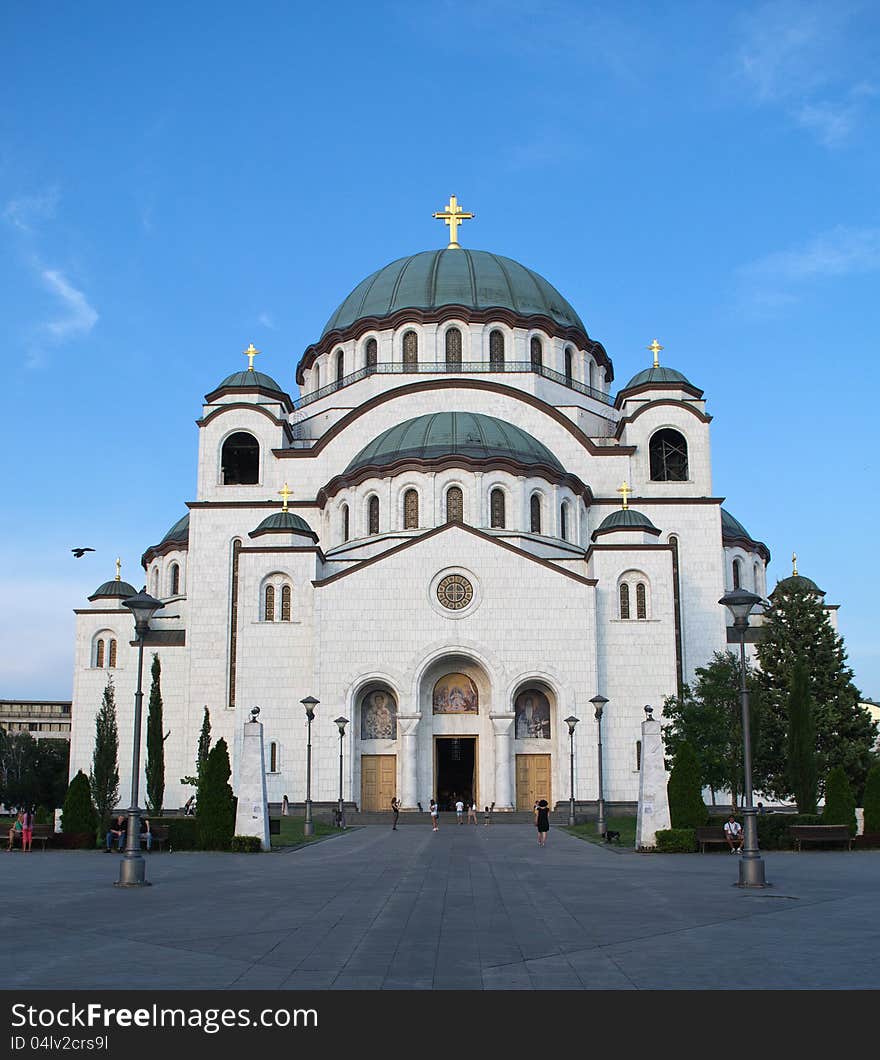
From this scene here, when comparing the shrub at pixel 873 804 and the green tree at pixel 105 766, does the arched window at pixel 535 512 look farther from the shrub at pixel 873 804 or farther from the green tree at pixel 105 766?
the shrub at pixel 873 804

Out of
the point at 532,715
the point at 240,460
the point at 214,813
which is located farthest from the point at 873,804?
the point at 240,460

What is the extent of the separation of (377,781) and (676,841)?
1874 centimetres

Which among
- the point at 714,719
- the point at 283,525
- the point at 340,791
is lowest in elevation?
the point at 340,791

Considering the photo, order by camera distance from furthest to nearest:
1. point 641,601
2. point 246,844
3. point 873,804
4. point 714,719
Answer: point 641,601
point 714,719
point 873,804
point 246,844

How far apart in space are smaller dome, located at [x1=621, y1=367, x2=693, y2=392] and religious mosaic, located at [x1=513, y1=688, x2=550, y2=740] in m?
15.0

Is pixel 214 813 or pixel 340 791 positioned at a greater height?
pixel 214 813

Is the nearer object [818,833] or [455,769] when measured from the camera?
[818,833]

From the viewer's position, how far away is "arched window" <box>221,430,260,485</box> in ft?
159

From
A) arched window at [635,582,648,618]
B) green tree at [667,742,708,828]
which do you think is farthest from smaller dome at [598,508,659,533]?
green tree at [667,742,708,828]

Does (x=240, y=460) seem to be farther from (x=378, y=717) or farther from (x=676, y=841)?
(x=676, y=841)

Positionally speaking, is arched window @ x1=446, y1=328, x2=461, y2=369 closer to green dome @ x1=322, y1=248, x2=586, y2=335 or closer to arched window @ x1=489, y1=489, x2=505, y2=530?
green dome @ x1=322, y1=248, x2=586, y2=335

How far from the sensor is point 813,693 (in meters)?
38.4
